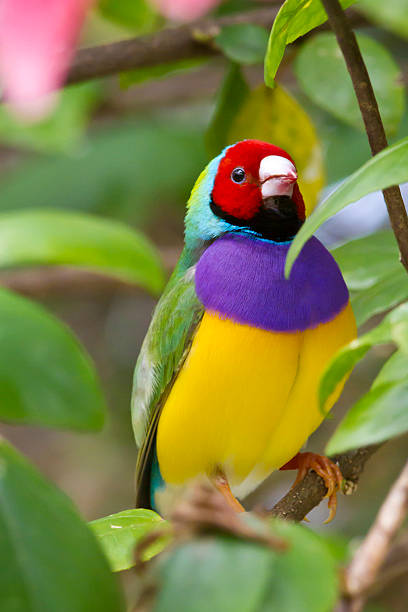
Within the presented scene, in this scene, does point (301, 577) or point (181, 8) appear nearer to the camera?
point (181, 8)

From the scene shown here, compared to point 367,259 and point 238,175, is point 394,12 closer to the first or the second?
point 367,259

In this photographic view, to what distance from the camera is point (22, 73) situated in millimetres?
474

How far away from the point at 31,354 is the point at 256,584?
476mm

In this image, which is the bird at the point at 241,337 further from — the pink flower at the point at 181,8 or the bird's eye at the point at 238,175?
the pink flower at the point at 181,8

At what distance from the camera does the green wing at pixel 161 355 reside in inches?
58.4

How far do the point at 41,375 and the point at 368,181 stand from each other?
0.43m

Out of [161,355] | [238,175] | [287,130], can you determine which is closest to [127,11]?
[287,130]

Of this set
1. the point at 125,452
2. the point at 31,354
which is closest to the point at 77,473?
the point at 125,452

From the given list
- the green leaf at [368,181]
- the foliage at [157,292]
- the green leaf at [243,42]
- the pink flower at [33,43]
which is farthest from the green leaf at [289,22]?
the green leaf at [243,42]

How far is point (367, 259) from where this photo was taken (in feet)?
Answer: 4.32

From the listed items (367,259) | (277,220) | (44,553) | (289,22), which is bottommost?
(44,553)

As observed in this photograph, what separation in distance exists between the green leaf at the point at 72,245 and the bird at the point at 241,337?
210 millimetres

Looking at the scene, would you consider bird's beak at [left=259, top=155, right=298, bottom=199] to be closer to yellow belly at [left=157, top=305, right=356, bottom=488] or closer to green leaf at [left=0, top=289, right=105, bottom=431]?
yellow belly at [left=157, top=305, right=356, bottom=488]

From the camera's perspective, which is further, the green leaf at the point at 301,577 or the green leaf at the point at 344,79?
the green leaf at the point at 344,79
